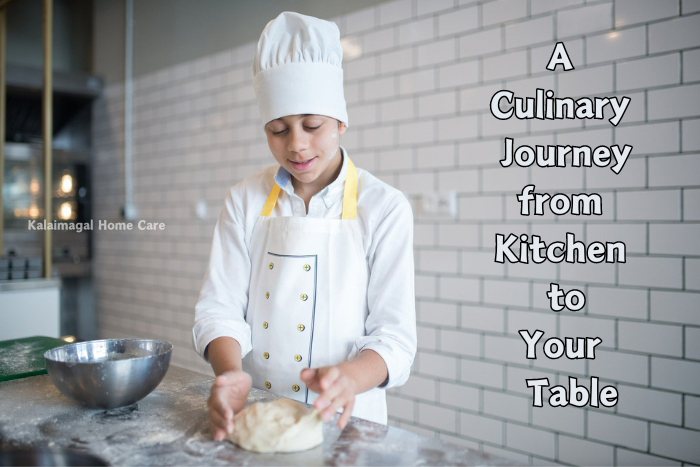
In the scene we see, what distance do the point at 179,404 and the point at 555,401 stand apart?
5.00 ft

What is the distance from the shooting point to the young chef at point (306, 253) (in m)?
1.38

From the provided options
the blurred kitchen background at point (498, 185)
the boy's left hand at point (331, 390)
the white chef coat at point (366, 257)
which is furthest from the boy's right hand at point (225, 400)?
the blurred kitchen background at point (498, 185)

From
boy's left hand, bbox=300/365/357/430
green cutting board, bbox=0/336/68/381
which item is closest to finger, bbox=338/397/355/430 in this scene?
boy's left hand, bbox=300/365/357/430

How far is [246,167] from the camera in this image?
10.9ft

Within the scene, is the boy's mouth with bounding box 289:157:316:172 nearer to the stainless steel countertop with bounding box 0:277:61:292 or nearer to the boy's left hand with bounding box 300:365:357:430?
the boy's left hand with bounding box 300:365:357:430

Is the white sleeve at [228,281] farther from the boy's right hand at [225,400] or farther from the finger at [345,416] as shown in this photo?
the finger at [345,416]

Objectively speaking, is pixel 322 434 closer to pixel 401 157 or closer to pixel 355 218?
pixel 355 218

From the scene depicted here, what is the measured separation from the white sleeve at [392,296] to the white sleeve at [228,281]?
0.33 m

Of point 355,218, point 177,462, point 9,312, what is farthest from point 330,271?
point 9,312

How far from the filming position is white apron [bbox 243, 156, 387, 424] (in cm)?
145

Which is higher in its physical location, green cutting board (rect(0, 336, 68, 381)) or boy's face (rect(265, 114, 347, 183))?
boy's face (rect(265, 114, 347, 183))

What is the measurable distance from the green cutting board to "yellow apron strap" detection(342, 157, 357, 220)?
906 mm

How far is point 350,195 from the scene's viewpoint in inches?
58.9

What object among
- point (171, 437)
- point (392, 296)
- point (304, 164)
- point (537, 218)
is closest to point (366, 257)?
point (392, 296)
